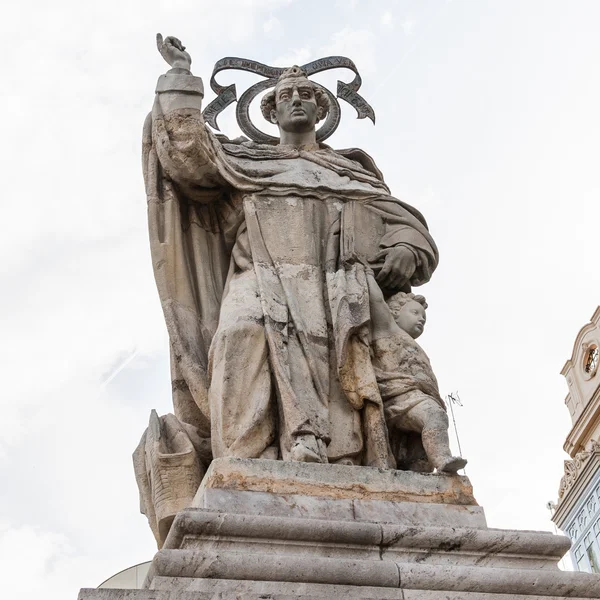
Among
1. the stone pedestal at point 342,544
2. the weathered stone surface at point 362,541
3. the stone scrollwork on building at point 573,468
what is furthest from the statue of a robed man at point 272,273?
the stone scrollwork on building at point 573,468

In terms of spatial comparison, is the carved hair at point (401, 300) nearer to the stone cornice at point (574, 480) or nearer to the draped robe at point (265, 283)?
the draped robe at point (265, 283)

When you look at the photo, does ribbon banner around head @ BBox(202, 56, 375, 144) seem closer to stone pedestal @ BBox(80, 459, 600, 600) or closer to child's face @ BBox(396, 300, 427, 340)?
child's face @ BBox(396, 300, 427, 340)

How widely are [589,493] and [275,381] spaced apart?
1929cm

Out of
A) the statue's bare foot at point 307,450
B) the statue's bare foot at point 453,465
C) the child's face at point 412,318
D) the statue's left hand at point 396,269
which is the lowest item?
the statue's bare foot at point 453,465

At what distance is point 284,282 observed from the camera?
7043 mm

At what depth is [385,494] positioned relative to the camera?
6113 mm

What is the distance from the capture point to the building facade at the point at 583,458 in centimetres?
2405

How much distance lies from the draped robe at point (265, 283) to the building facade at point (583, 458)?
17.4 metres

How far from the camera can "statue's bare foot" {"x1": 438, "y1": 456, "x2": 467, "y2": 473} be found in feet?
20.6

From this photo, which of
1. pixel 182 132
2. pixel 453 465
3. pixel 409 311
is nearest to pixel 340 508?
pixel 453 465

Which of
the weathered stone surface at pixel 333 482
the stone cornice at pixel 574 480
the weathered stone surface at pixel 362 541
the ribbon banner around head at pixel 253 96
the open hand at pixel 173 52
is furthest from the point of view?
the stone cornice at pixel 574 480

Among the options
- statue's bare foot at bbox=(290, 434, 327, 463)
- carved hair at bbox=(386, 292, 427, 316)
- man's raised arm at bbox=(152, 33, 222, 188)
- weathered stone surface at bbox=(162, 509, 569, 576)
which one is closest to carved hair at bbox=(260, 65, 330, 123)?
man's raised arm at bbox=(152, 33, 222, 188)

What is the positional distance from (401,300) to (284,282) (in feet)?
2.65

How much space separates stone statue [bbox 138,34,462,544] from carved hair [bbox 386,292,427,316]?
66 millimetres
